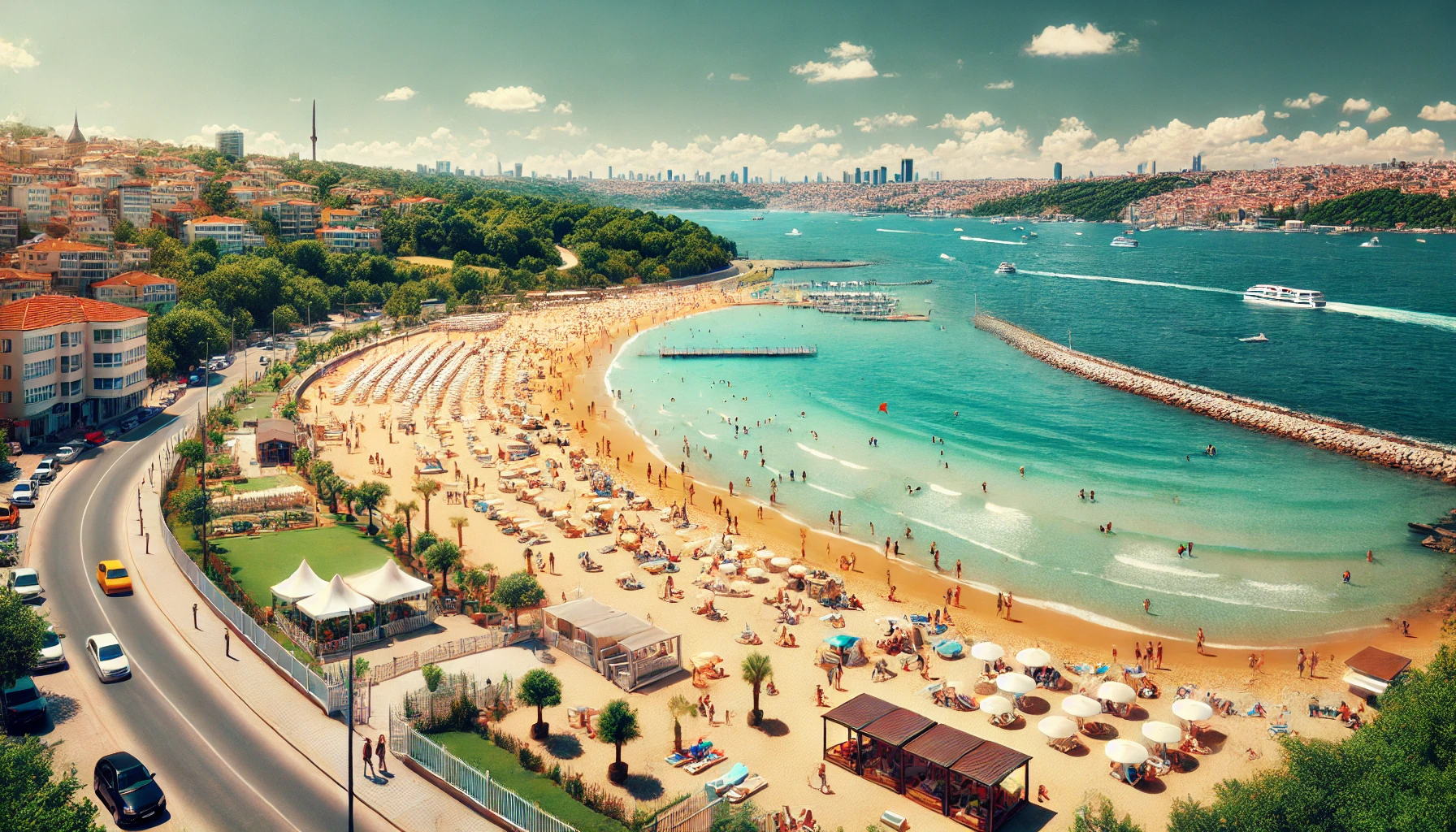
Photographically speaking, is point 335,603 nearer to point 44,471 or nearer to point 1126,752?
point 1126,752

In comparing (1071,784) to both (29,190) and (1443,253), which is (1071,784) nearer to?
(29,190)

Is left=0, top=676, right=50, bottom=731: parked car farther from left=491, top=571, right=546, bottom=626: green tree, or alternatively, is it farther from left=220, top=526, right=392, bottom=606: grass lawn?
left=491, top=571, right=546, bottom=626: green tree

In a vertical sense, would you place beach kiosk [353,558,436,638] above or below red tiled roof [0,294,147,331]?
below

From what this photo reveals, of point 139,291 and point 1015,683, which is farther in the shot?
point 139,291

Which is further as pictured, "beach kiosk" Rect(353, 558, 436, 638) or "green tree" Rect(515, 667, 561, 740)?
A: "beach kiosk" Rect(353, 558, 436, 638)

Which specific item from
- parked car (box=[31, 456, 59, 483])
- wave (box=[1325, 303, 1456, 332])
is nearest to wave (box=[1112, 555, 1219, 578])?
parked car (box=[31, 456, 59, 483])

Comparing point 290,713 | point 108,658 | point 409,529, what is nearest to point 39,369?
point 409,529

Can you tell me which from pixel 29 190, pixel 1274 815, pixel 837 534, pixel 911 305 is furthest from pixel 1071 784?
pixel 911 305
